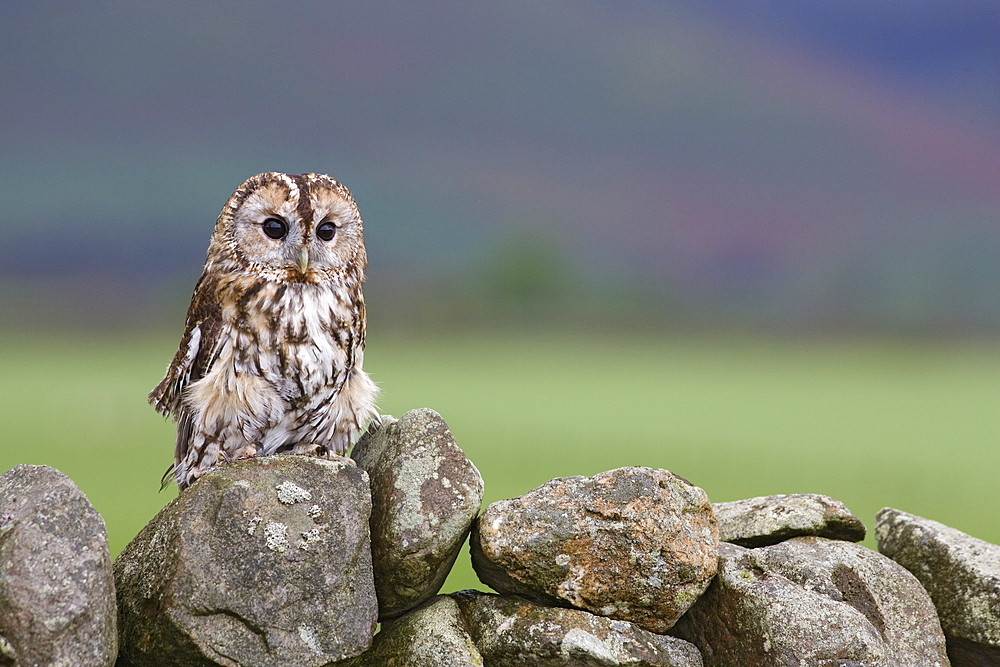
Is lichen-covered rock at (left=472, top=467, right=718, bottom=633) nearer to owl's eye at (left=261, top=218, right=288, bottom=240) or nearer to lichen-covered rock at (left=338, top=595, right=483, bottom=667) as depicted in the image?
lichen-covered rock at (left=338, top=595, right=483, bottom=667)

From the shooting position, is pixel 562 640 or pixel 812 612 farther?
pixel 812 612

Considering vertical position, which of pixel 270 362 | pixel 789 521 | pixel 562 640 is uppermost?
pixel 270 362

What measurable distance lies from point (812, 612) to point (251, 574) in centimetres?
228

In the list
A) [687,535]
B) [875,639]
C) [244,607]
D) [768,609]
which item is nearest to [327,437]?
[244,607]

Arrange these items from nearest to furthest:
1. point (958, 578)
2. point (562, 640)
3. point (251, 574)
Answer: point (251, 574) < point (562, 640) < point (958, 578)

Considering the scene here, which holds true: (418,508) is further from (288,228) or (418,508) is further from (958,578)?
(958,578)

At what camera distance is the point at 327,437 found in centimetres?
449

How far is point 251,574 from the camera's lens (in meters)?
3.70

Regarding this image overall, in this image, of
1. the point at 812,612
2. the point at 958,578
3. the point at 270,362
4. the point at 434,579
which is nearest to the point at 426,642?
the point at 434,579

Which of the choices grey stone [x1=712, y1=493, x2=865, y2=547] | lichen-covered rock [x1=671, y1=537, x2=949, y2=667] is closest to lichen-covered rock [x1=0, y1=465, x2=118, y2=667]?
lichen-covered rock [x1=671, y1=537, x2=949, y2=667]

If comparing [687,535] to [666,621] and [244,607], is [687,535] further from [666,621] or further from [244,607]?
[244,607]

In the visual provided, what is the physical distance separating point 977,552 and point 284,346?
Result: 10.9 feet

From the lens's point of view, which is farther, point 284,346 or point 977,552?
point 977,552

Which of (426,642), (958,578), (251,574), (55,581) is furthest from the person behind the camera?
(958,578)
